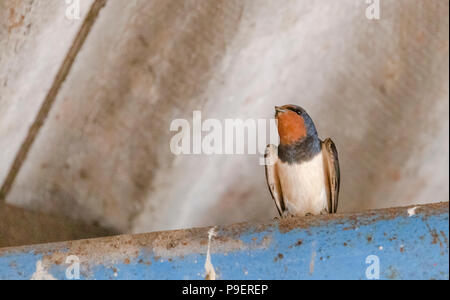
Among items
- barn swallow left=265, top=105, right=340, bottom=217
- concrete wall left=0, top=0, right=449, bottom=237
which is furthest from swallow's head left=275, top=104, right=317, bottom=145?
concrete wall left=0, top=0, right=449, bottom=237

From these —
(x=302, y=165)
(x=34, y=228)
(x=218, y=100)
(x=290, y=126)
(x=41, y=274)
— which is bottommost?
(x=41, y=274)

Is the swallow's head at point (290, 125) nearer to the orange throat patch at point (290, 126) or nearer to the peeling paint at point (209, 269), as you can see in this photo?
the orange throat patch at point (290, 126)

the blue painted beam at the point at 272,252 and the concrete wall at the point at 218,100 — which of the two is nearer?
the blue painted beam at the point at 272,252

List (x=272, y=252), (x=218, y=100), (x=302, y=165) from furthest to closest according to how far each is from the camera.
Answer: (x=218, y=100) → (x=302, y=165) → (x=272, y=252)

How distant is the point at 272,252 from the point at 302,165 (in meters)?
0.50

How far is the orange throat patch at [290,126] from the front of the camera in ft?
5.47

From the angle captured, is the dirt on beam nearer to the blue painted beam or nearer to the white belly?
the blue painted beam

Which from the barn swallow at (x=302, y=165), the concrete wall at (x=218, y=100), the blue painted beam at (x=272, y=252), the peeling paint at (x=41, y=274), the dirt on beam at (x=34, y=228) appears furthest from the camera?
the concrete wall at (x=218, y=100)

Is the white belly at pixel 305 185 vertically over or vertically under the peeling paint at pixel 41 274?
over

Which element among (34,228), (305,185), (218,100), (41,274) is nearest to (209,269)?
(41,274)

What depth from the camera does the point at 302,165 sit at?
1.66m

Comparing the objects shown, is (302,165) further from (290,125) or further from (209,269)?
(209,269)

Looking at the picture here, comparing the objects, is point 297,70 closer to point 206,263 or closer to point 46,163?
point 46,163

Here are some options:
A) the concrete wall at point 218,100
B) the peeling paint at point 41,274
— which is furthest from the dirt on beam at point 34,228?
the peeling paint at point 41,274
